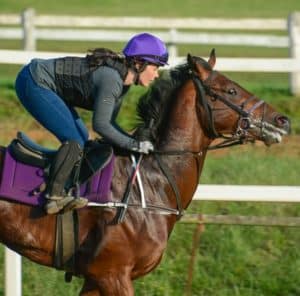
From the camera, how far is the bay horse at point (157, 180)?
553 cm

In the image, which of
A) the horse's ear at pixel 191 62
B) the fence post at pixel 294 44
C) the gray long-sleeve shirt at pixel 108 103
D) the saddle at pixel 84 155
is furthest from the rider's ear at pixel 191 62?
the fence post at pixel 294 44

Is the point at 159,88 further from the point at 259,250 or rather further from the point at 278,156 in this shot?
the point at 278,156

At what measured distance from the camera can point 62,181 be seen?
5.53 meters

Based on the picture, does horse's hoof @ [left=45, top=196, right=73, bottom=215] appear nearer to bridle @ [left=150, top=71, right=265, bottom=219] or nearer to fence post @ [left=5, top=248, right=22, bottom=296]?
bridle @ [left=150, top=71, right=265, bottom=219]

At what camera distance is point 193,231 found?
24.0ft

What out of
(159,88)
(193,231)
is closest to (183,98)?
(159,88)

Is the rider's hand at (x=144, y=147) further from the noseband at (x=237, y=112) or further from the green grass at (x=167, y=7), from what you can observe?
the green grass at (x=167, y=7)

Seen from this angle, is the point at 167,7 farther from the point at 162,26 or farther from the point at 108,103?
the point at 108,103

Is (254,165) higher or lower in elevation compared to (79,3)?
lower

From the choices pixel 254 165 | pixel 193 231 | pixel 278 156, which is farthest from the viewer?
pixel 278 156

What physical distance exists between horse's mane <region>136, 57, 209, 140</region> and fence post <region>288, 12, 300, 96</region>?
7349 millimetres

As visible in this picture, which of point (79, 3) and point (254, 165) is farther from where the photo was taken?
point (79, 3)

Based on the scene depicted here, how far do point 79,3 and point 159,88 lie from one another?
3001 cm

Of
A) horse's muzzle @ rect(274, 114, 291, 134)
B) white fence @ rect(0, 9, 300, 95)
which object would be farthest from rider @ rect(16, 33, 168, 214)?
white fence @ rect(0, 9, 300, 95)
